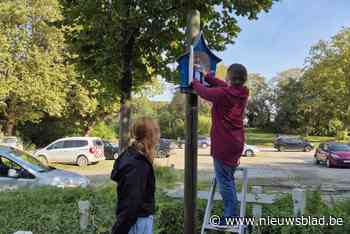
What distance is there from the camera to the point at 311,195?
18.2ft

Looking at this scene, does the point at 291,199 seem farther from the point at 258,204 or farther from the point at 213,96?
the point at 213,96

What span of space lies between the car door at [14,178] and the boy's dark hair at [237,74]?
634cm

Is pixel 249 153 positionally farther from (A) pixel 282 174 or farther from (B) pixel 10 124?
(B) pixel 10 124

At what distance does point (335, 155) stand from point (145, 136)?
2420 cm

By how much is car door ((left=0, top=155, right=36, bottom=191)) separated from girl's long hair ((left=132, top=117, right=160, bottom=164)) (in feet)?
21.2

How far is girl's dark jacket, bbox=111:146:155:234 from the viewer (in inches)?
121

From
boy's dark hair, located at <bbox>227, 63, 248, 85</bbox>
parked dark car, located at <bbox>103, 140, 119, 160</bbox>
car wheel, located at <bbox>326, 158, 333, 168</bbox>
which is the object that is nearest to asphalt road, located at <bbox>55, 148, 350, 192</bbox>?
car wheel, located at <bbox>326, 158, 333, 168</bbox>

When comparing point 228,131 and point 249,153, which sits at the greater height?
point 228,131

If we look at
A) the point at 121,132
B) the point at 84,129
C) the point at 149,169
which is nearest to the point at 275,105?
the point at 84,129

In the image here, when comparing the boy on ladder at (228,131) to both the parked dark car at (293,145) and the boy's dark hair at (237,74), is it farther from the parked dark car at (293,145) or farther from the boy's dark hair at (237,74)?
the parked dark car at (293,145)

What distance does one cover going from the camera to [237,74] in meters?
4.12

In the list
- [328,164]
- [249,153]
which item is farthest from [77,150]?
[249,153]

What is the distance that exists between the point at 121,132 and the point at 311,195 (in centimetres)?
432

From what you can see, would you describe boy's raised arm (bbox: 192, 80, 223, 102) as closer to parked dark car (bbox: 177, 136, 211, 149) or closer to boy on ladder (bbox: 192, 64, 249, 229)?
boy on ladder (bbox: 192, 64, 249, 229)
